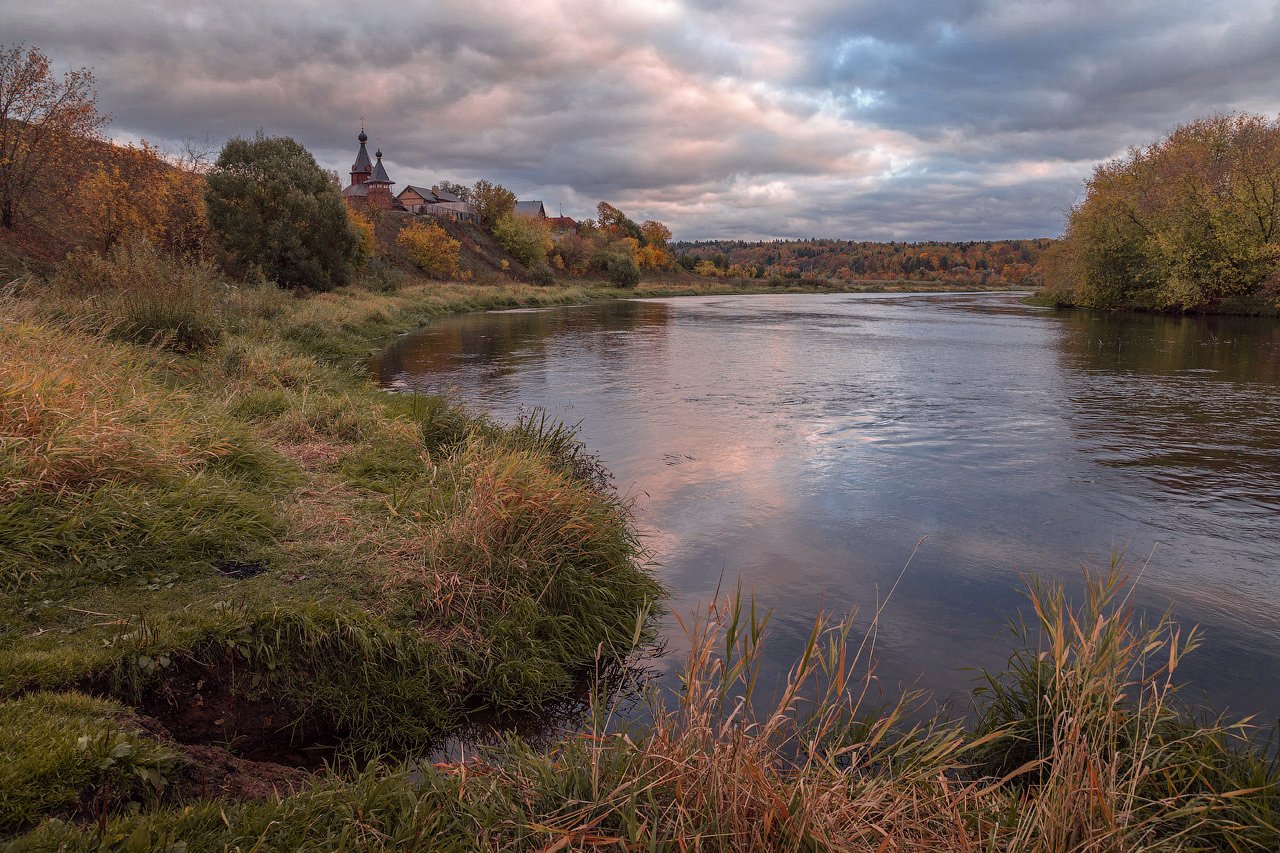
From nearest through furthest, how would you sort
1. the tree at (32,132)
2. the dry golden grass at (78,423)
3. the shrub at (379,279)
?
the dry golden grass at (78,423) < the tree at (32,132) < the shrub at (379,279)

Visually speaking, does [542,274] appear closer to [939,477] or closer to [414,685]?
[939,477]

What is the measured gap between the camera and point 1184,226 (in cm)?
3834

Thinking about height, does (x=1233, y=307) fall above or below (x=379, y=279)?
below

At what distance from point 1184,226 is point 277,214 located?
152 feet

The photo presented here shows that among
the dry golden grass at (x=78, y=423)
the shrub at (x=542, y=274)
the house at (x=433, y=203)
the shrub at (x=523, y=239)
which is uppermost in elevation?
the house at (x=433, y=203)

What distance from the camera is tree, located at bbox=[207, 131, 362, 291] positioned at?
35375mm

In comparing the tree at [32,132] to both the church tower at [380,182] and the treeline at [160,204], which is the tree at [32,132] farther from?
the church tower at [380,182]

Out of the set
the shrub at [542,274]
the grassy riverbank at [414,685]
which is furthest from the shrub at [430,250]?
the grassy riverbank at [414,685]

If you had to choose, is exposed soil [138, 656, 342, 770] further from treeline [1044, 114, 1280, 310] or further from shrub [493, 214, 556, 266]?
shrub [493, 214, 556, 266]

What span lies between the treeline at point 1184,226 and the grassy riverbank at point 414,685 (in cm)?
4082

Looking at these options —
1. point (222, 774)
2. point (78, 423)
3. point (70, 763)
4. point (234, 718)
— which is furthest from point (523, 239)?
point (70, 763)

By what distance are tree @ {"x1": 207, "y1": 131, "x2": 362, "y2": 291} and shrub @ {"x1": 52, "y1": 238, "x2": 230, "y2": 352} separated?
22.3m

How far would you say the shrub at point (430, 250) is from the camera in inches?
2798

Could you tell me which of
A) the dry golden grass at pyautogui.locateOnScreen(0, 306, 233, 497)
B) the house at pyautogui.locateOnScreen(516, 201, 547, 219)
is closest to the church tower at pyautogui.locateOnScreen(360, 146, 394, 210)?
the house at pyautogui.locateOnScreen(516, 201, 547, 219)
